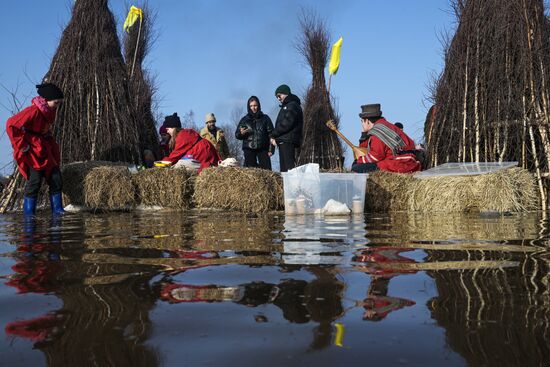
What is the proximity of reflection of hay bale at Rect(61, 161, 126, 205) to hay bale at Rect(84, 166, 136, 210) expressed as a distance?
0.38 ft

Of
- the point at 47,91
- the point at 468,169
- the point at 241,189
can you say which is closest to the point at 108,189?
the point at 47,91

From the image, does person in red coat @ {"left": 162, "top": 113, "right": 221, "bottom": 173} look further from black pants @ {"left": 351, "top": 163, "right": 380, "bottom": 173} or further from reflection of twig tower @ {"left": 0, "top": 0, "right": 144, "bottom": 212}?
black pants @ {"left": 351, "top": 163, "right": 380, "bottom": 173}

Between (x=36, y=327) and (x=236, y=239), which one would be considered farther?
(x=236, y=239)

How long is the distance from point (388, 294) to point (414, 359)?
0.60 m

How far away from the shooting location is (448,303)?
1527mm

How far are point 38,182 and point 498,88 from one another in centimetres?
594

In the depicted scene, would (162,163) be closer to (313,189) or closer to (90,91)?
(90,91)

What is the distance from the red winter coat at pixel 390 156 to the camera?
7883mm

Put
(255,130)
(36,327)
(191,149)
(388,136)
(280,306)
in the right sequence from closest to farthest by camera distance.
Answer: (36,327) < (280,306) < (388,136) < (191,149) < (255,130)

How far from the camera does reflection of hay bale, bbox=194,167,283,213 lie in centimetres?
732

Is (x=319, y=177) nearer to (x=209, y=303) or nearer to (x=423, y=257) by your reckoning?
(x=423, y=257)

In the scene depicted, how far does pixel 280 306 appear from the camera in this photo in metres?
1.55

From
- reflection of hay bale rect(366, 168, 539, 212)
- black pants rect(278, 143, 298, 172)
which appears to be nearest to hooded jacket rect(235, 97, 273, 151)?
black pants rect(278, 143, 298, 172)

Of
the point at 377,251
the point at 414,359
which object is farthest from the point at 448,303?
the point at 377,251
